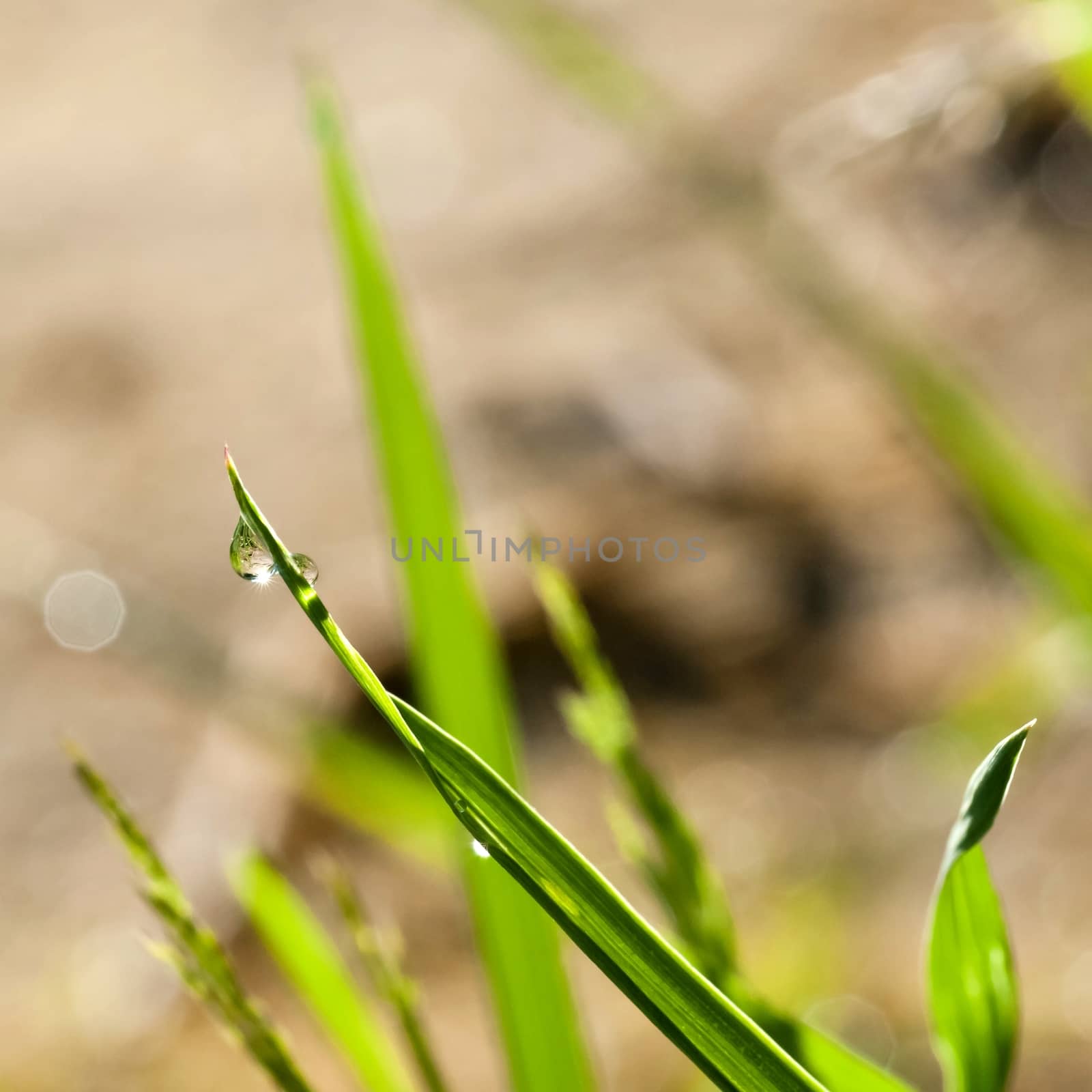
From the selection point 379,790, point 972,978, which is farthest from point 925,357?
point 972,978

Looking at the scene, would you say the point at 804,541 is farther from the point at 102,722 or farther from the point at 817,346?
the point at 102,722

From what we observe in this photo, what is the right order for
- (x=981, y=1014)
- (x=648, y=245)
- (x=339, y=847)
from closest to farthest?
(x=981, y=1014) < (x=339, y=847) < (x=648, y=245)

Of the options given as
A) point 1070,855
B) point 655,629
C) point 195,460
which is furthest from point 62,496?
point 1070,855

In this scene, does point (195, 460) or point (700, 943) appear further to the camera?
point (195, 460)

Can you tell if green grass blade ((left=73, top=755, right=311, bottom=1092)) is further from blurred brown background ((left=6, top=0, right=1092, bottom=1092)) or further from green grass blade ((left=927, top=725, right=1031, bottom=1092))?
blurred brown background ((left=6, top=0, right=1092, bottom=1092))

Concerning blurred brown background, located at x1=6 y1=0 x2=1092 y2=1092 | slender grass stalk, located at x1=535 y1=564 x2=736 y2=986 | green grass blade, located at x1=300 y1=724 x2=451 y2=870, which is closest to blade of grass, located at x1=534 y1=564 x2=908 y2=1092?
slender grass stalk, located at x1=535 y1=564 x2=736 y2=986

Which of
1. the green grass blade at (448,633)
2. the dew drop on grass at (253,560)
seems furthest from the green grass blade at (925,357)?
the dew drop on grass at (253,560)

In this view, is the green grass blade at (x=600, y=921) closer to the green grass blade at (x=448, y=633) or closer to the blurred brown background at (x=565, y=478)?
the green grass blade at (x=448, y=633)
